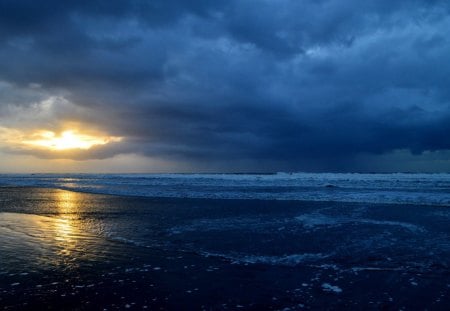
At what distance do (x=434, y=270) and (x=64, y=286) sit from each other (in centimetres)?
854

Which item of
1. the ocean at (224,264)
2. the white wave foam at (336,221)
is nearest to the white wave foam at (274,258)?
the ocean at (224,264)

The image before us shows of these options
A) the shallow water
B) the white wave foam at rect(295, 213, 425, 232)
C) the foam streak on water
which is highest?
the foam streak on water

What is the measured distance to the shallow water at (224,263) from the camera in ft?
22.5

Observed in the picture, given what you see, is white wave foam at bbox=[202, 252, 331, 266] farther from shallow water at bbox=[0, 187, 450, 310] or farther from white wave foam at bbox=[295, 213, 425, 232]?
white wave foam at bbox=[295, 213, 425, 232]

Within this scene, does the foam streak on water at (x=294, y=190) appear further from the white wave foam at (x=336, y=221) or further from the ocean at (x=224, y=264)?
the ocean at (x=224, y=264)

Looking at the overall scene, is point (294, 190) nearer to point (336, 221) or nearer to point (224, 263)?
point (336, 221)

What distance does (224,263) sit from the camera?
955cm

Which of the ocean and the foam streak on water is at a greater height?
the foam streak on water

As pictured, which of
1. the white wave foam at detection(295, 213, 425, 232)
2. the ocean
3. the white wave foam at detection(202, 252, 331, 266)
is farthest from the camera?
the white wave foam at detection(295, 213, 425, 232)

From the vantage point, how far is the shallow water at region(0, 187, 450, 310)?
686 centimetres

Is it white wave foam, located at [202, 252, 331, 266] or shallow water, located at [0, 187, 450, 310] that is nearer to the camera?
shallow water, located at [0, 187, 450, 310]

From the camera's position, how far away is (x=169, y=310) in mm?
6309

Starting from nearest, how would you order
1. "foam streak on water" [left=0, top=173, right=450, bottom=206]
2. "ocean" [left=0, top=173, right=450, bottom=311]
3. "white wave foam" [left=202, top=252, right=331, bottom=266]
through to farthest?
"ocean" [left=0, top=173, right=450, bottom=311] < "white wave foam" [left=202, top=252, right=331, bottom=266] < "foam streak on water" [left=0, top=173, right=450, bottom=206]

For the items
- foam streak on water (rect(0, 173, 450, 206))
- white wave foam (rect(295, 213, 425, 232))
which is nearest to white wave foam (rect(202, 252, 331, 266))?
white wave foam (rect(295, 213, 425, 232))
